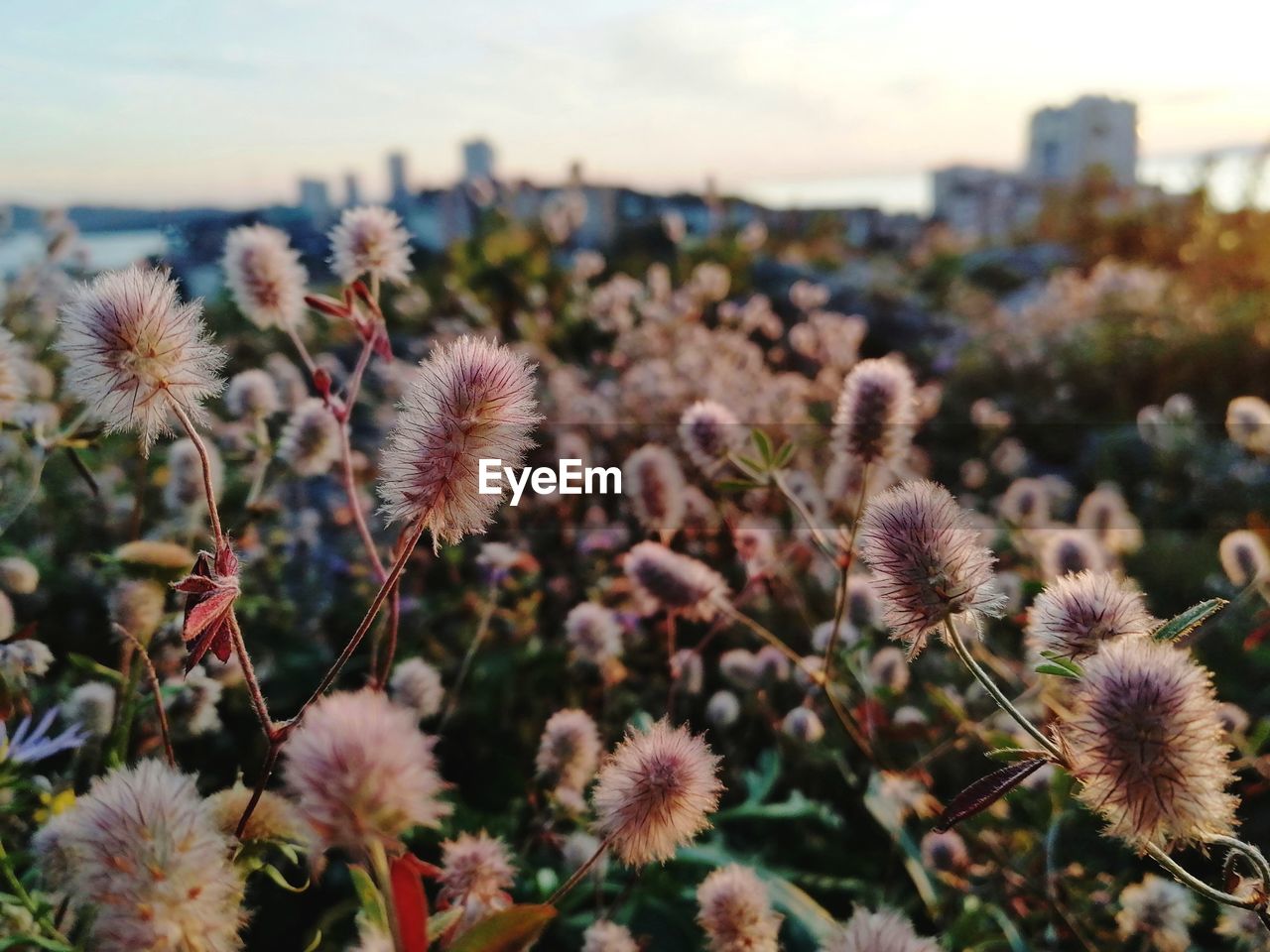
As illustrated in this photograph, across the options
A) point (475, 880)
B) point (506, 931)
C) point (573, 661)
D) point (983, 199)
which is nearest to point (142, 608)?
point (475, 880)

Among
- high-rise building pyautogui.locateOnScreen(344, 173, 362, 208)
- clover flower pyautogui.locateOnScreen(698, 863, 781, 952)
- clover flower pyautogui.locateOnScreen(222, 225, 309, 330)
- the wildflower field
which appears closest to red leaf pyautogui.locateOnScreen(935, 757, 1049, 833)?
the wildflower field

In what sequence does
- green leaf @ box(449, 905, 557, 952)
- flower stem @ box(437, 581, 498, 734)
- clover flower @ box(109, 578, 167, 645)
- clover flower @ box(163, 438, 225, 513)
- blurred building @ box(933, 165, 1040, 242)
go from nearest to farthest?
1. green leaf @ box(449, 905, 557, 952)
2. clover flower @ box(109, 578, 167, 645)
3. flower stem @ box(437, 581, 498, 734)
4. clover flower @ box(163, 438, 225, 513)
5. blurred building @ box(933, 165, 1040, 242)

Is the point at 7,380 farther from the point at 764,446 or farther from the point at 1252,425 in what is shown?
the point at 1252,425

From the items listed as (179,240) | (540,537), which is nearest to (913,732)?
(540,537)

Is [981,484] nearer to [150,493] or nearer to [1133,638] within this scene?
[150,493]

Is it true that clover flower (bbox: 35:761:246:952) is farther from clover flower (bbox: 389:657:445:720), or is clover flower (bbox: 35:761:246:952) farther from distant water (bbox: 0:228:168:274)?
distant water (bbox: 0:228:168:274)

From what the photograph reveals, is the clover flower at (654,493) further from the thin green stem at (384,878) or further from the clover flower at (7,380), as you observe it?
the thin green stem at (384,878)

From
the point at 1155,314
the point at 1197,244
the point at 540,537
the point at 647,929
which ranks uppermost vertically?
the point at 1197,244
